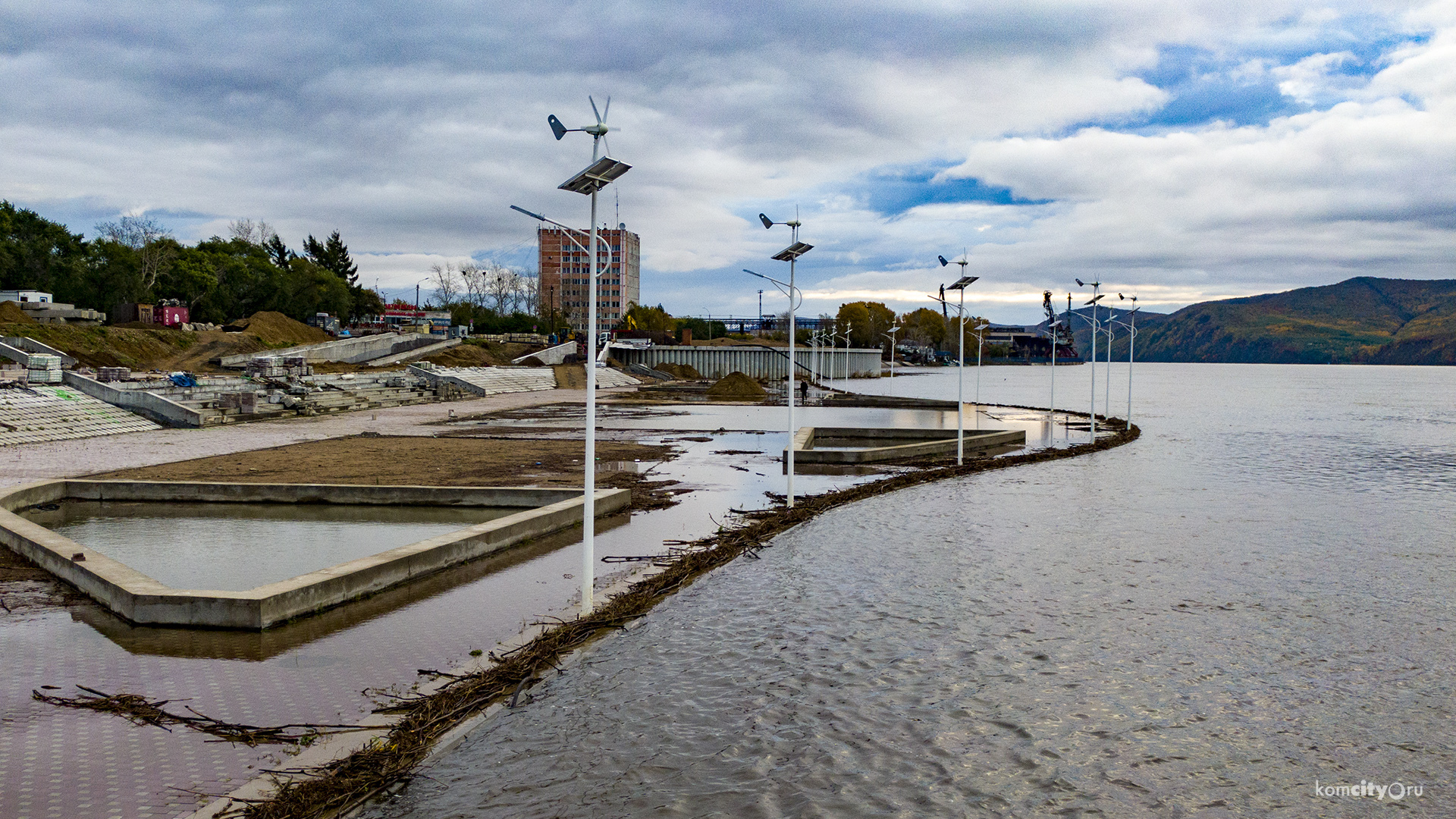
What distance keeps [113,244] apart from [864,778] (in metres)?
90.3

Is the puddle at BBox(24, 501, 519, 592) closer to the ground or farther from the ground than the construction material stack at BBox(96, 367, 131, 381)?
closer to the ground

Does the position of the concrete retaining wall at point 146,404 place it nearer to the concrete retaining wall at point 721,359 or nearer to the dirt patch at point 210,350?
the dirt patch at point 210,350

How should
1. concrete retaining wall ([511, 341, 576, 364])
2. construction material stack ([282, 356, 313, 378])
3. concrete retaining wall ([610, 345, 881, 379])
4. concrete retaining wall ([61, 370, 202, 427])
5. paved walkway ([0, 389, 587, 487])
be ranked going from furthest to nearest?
concrete retaining wall ([610, 345, 881, 379]), concrete retaining wall ([511, 341, 576, 364]), construction material stack ([282, 356, 313, 378]), concrete retaining wall ([61, 370, 202, 427]), paved walkway ([0, 389, 587, 487])

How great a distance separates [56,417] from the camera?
32.3 metres

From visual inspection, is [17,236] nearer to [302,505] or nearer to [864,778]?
[302,505]

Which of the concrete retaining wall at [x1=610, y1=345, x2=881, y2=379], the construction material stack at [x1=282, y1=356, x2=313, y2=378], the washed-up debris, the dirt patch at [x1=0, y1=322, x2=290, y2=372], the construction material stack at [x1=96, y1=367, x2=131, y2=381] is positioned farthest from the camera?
the concrete retaining wall at [x1=610, y1=345, x2=881, y2=379]

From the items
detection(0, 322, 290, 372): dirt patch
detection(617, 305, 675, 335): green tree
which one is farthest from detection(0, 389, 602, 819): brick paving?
detection(617, 305, 675, 335): green tree

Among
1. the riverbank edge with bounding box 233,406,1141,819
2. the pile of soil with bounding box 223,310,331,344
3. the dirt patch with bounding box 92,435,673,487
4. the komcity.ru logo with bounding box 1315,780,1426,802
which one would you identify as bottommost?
the komcity.ru logo with bounding box 1315,780,1426,802

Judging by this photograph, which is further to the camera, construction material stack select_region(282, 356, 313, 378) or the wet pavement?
construction material stack select_region(282, 356, 313, 378)

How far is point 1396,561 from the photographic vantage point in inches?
605

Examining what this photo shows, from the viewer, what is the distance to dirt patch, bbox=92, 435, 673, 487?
21.5 metres

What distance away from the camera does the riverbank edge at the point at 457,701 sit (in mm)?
5965

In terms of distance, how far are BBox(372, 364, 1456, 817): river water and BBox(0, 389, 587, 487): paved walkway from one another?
1803 cm

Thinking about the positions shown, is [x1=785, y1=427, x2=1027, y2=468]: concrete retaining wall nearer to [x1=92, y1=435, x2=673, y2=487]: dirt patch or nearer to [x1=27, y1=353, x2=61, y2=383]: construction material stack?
[x1=92, y1=435, x2=673, y2=487]: dirt patch
